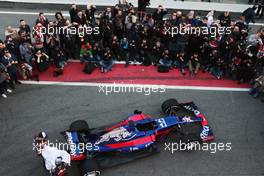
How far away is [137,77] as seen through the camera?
45.8 feet

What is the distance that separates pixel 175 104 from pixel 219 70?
3116mm

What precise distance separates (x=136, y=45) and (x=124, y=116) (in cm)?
366

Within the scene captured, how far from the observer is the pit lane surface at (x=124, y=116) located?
10.4 m

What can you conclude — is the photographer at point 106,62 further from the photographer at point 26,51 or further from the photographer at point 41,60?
the photographer at point 26,51

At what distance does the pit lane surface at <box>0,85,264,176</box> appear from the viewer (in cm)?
1038

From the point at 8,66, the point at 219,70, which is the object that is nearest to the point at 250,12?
the point at 219,70

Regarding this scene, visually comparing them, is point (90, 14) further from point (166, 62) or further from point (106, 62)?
point (166, 62)

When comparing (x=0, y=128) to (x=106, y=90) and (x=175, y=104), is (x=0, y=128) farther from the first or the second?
(x=175, y=104)

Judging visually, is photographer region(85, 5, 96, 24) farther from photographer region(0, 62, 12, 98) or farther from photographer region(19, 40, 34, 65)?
photographer region(0, 62, 12, 98)

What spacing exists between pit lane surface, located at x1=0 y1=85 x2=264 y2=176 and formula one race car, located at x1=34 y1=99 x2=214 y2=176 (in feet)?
1.13

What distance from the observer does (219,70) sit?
550 inches

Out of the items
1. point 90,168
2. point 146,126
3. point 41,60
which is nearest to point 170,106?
point 146,126

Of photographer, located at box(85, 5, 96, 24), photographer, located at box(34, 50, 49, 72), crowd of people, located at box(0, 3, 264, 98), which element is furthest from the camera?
photographer, located at box(85, 5, 96, 24)

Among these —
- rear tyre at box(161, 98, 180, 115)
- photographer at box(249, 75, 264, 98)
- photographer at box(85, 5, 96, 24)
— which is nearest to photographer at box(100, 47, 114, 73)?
photographer at box(85, 5, 96, 24)
